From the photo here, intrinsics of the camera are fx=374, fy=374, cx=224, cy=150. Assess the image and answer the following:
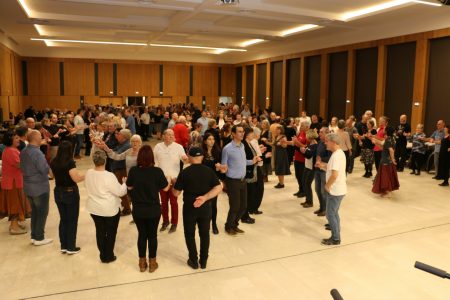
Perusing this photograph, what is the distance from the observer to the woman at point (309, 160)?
661cm

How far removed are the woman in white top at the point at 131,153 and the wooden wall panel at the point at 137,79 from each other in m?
17.8

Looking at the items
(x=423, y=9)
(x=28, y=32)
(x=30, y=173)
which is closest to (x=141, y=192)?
(x=30, y=173)

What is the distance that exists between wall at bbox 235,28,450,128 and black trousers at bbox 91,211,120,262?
10.7 m

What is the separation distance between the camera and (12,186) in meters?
5.59

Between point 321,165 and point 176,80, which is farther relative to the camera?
point 176,80

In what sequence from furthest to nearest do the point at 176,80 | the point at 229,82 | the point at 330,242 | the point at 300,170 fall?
1. the point at 229,82
2. the point at 176,80
3. the point at 300,170
4. the point at 330,242

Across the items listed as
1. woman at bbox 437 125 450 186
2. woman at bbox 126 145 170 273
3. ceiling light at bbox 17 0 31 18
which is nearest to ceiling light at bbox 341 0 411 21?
woman at bbox 437 125 450 186

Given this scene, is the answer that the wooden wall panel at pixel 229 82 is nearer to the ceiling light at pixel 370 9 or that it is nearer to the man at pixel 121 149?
the ceiling light at pixel 370 9

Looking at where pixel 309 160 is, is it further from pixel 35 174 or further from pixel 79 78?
pixel 79 78

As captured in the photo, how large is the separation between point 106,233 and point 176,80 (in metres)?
19.9

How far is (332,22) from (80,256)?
35.5 ft

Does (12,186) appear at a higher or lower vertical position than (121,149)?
lower

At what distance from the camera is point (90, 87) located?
22.0 m

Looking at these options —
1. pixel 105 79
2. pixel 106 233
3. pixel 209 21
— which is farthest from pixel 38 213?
pixel 105 79
